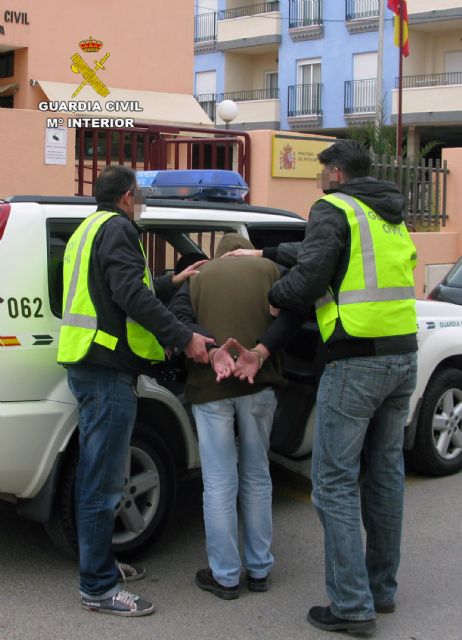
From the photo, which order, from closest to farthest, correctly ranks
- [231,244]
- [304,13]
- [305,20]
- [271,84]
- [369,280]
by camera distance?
[369,280] < [231,244] < [305,20] < [304,13] < [271,84]

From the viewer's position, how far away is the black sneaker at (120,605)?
13.4ft

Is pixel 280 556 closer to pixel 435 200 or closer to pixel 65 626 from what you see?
pixel 65 626

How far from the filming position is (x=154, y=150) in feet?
35.8

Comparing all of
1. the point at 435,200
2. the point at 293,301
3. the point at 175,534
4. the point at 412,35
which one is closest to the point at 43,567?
the point at 175,534

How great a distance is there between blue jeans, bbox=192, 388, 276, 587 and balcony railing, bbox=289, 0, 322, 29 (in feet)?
118

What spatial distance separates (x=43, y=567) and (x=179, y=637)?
105 cm

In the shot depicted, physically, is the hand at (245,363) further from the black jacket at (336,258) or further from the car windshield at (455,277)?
the car windshield at (455,277)

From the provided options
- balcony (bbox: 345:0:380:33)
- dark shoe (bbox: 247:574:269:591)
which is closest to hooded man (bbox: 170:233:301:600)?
dark shoe (bbox: 247:574:269:591)

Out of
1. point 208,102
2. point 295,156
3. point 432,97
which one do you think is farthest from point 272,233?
point 208,102

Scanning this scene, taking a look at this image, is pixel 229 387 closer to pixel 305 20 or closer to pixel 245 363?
pixel 245 363

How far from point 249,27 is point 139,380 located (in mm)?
37771

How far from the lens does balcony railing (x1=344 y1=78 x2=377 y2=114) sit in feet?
119

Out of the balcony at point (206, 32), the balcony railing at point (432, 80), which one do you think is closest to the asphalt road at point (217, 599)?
the balcony railing at point (432, 80)

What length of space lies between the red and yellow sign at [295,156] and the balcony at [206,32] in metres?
30.9
